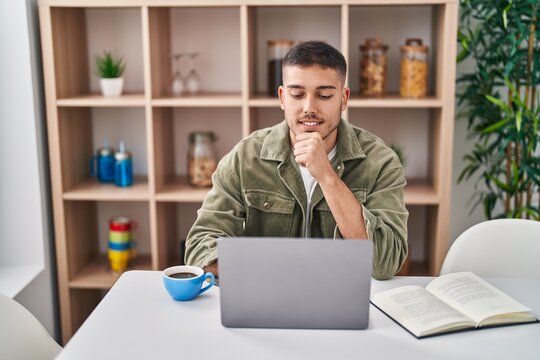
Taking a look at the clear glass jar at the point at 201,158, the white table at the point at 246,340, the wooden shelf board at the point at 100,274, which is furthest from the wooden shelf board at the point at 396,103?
the white table at the point at 246,340

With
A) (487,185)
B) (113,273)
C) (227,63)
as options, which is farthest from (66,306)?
(487,185)

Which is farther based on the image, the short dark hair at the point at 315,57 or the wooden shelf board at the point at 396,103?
the wooden shelf board at the point at 396,103

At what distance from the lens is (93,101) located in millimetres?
2818

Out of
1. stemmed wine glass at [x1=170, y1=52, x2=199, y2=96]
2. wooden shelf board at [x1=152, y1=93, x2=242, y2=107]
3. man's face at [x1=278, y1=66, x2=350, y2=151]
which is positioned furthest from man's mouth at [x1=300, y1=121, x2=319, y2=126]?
stemmed wine glass at [x1=170, y1=52, x2=199, y2=96]

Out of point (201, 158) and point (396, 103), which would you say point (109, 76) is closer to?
point (201, 158)

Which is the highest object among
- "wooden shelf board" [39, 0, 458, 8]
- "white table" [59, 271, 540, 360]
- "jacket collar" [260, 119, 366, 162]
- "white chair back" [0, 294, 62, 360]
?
"wooden shelf board" [39, 0, 458, 8]

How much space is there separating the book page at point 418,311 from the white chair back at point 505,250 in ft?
1.48

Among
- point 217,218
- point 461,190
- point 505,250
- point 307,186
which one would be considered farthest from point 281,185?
point 461,190

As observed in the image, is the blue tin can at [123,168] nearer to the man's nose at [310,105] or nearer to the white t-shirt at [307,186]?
the white t-shirt at [307,186]

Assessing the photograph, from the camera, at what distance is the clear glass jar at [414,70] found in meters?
2.83

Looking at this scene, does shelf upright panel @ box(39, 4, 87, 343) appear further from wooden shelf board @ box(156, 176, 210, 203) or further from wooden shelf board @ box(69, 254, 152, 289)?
wooden shelf board @ box(156, 176, 210, 203)

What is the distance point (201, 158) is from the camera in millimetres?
2979

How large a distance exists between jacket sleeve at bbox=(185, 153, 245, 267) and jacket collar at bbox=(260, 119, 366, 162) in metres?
0.12

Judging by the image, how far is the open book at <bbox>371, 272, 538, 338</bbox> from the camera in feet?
4.63
